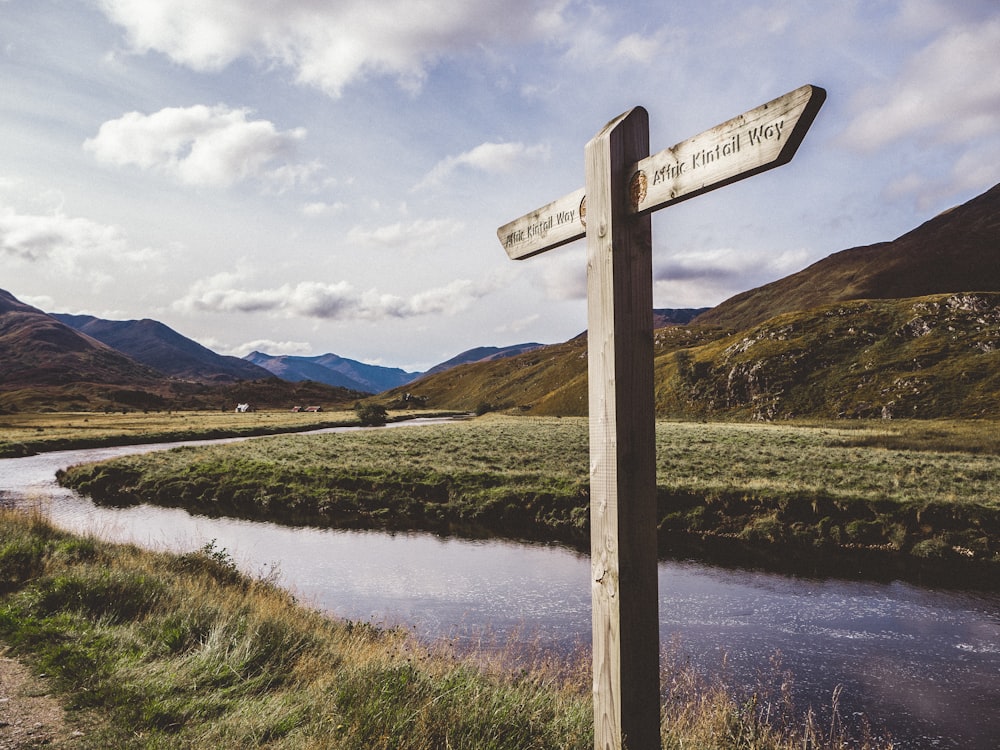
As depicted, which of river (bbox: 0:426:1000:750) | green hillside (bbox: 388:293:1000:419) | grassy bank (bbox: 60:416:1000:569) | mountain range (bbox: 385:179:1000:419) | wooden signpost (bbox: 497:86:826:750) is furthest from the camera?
mountain range (bbox: 385:179:1000:419)

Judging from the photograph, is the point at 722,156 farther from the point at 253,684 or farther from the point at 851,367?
the point at 851,367

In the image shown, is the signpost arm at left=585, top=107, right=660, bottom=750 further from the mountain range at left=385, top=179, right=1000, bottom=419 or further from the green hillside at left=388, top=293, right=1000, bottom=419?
the mountain range at left=385, top=179, right=1000, bottom=419

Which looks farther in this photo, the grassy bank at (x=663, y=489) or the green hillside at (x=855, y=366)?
the green hillside at (x=855, y=366)

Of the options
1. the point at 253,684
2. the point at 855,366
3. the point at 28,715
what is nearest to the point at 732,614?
the point at 253,684

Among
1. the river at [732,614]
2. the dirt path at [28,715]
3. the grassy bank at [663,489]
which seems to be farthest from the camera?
the grassy bank at [663,489]

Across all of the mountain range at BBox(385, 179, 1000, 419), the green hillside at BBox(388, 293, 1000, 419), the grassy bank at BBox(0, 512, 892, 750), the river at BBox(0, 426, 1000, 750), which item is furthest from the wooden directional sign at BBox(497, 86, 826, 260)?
the mountain range at BBox(385, 179, 1000, 419)

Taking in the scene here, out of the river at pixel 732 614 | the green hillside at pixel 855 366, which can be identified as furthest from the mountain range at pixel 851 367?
the river at pixel 732 614

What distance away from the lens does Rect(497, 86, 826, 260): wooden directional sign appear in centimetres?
258

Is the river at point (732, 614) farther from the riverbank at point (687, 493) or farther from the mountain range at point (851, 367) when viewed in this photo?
the mountain range at point (851, 367)

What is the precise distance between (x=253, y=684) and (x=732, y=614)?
33.7 feet

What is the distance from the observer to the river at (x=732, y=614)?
9031mm

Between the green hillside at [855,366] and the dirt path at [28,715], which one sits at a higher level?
the green hillside at [855,366]

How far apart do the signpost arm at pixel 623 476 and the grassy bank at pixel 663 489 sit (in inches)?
626

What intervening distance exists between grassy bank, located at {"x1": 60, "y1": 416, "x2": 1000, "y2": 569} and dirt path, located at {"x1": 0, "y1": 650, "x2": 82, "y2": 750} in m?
15.5
